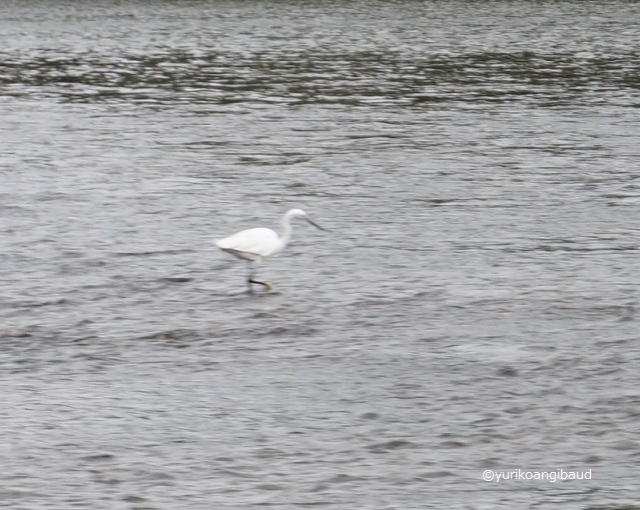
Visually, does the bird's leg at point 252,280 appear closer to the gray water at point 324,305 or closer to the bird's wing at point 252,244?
the gray water at point 324,305

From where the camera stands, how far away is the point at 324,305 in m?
12.7

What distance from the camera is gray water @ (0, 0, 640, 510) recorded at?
9.02 meters

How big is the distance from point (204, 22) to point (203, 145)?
34515mm

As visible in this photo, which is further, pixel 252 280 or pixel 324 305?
pixel 252 280

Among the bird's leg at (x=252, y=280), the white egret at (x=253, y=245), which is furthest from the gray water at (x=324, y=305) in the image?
the white egret at (x=253, y=245)

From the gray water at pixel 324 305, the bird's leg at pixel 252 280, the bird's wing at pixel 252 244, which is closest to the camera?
the gray water at pixel 324 305

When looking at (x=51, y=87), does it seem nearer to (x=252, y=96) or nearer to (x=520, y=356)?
(x=252, y=96)

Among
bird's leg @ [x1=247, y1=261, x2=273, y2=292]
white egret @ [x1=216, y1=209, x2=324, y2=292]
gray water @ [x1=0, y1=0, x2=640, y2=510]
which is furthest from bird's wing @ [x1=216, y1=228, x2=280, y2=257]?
gray water @ [x1=0, y1=0, x2=640, y2=510]

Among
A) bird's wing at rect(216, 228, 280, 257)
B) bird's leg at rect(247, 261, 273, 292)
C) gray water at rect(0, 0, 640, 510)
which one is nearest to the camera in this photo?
gray water at rect(0, 0, 640, 510)

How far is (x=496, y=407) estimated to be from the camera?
33.1 ft

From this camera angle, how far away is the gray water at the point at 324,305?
9.02 metres

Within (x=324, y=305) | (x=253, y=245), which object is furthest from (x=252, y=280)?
(x=324, y=305)

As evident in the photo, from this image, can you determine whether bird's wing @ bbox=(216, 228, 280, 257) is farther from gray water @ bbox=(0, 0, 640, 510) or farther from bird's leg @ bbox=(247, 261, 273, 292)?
gray water @ bbox=(0, 0, 640, 510)

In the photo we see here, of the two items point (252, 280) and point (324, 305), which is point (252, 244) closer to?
point (252, 280)
